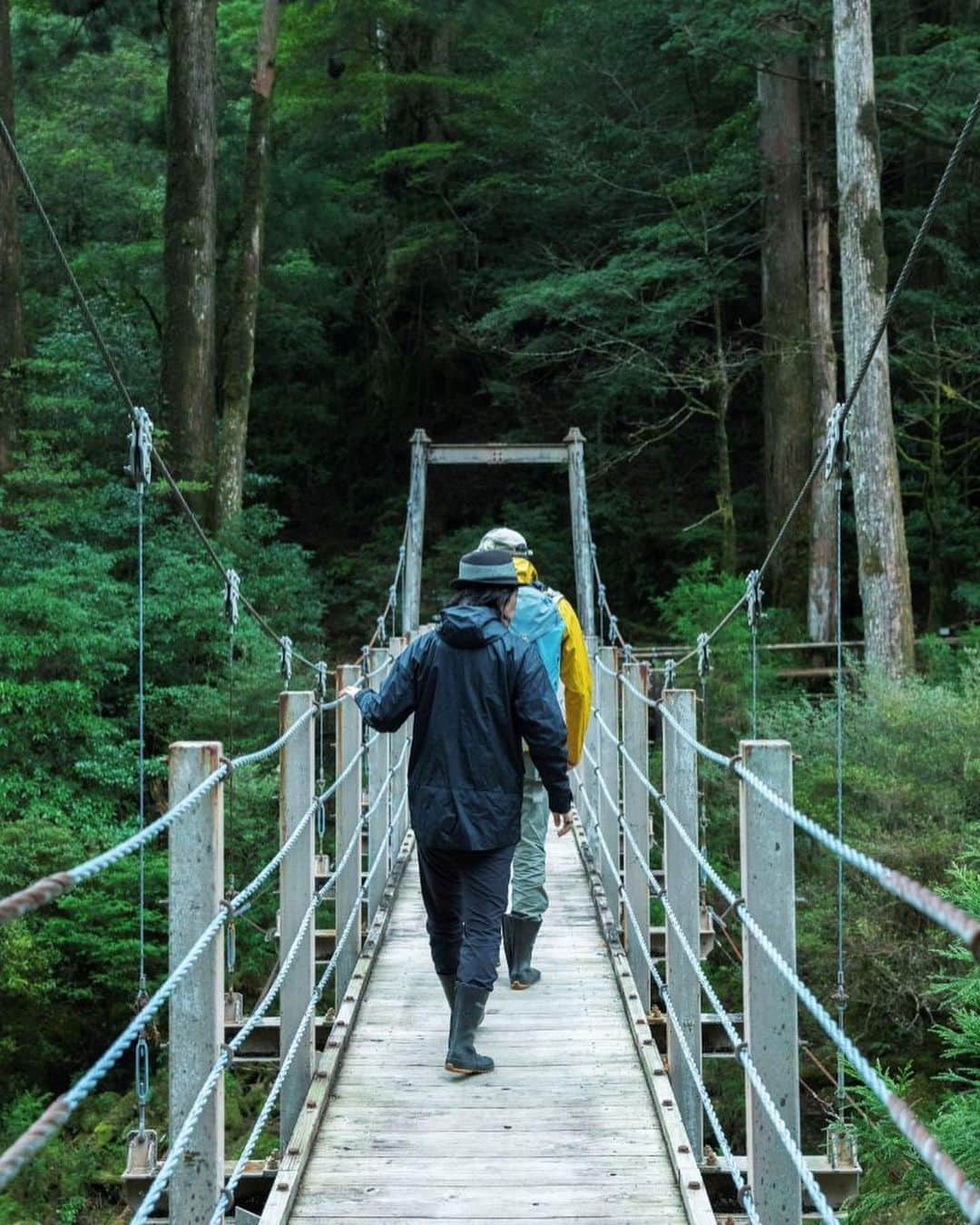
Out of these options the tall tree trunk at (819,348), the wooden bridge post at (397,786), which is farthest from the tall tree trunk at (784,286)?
the wooden bridge post at (397,786)

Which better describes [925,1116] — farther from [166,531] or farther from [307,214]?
[307,214]

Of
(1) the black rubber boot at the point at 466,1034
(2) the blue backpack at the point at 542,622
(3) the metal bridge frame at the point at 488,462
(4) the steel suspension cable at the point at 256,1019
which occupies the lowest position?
(1) the black rubber boot at the point at 466,1034

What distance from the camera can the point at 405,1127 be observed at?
3.15 m

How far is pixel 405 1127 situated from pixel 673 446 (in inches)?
595

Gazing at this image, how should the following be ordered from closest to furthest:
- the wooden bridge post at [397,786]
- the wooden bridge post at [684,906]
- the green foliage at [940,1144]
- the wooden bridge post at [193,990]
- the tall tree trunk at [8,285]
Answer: the wooden bridge post at [193,990]
the wooden bridge post at [684,906]
the green foliage at [940,1144]
the wooden bridge post at [397,786]
the tall tree trunk at [8,285]

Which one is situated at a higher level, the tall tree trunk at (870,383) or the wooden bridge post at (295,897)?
the tall tree trunk at (870,383)

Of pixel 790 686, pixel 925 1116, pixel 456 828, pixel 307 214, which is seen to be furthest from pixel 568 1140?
pixel 307 214

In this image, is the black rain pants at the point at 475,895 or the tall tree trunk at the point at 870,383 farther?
the tall tree trunk at the point at 870,383

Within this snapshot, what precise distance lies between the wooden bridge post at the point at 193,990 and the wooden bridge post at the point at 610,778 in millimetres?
2449

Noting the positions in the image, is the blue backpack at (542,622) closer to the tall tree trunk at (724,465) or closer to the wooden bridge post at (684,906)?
the wooden bridge post at (684,906)

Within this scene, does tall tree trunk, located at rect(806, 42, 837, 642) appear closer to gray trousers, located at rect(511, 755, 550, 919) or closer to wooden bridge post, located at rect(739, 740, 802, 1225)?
→ gray trousers, located at rect(511, 755, 550, 919)

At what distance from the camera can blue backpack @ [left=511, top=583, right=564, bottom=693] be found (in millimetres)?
4152

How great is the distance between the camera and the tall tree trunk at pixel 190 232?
43.4 ft

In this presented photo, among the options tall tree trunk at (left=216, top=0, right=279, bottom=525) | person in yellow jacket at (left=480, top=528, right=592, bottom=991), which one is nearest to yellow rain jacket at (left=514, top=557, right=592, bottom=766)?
person in yellow jacket at (left=480, top=528, right=592, bottom=991)
